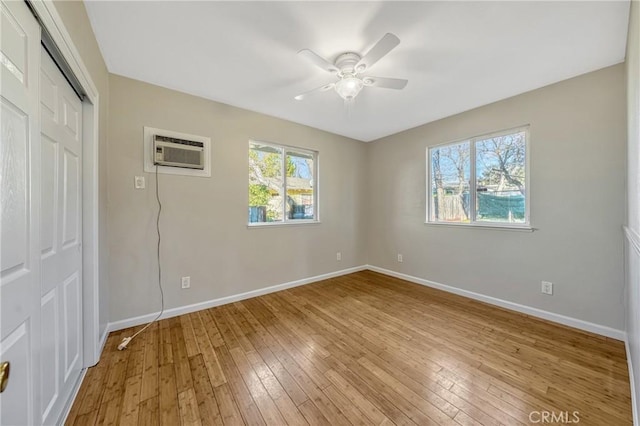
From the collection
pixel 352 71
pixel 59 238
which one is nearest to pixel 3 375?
pixel 59 238

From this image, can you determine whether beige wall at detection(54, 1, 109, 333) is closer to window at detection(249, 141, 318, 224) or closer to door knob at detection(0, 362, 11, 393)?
window at detection(249, 141, 318, 224)

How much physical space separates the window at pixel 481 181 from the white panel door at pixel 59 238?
3.85 m

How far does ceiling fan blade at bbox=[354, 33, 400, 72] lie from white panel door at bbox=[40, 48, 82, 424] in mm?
1840

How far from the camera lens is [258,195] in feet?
10.6

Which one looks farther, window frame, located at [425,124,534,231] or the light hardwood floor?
window frame, located at [425,124,534,231]

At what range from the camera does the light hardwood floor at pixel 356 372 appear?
1.36 meters

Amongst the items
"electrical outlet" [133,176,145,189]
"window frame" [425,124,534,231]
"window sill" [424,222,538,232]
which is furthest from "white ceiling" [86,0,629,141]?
"window sill" [424,222,538,232]

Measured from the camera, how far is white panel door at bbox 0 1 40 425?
31.1 inches

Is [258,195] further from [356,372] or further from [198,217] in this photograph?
[356,372]

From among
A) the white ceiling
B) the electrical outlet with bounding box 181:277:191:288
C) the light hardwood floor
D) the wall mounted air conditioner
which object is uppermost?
the white ceiling

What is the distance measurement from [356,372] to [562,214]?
2551mm

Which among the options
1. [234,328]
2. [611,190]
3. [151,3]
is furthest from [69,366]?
[611,190]

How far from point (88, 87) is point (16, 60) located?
95 centimetres

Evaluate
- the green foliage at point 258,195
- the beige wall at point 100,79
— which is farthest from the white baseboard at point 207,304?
the green foliage at point 258,195
